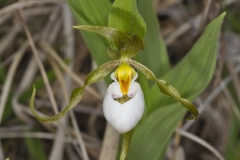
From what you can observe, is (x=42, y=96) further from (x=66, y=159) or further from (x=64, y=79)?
(x=66, y=159)

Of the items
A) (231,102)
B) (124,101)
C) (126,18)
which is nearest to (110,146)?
(124,101)

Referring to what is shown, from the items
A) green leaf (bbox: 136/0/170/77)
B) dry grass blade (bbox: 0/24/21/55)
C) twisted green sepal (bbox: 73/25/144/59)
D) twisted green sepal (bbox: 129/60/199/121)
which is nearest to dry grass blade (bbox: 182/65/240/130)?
green leaf (bbox: 136/0/170/77)

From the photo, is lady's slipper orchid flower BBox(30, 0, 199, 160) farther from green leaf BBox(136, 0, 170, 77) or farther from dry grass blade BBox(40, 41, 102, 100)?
dry grass blade BBox(40, 41, 102, 100)

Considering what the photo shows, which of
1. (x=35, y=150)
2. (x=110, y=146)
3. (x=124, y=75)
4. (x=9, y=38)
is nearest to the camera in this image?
(x=124, y=75)

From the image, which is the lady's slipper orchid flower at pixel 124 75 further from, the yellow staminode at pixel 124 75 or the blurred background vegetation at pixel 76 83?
the blurred background vegetation at pixel 76 83

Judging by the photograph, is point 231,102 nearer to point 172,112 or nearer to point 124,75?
point 172,112

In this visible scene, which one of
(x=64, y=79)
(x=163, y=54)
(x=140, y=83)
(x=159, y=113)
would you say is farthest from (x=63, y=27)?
(x=159, y=113)

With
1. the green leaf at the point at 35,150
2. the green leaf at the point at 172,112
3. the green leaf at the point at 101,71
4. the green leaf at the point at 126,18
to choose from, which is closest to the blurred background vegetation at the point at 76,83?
the green leaf at the point at 35,150
